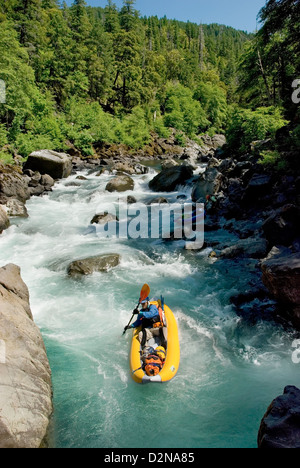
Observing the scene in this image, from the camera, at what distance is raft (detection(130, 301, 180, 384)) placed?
476 centimetres

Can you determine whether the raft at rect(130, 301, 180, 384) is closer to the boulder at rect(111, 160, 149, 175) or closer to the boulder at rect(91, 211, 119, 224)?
the boulder at rect(91, 211, 119, 224)

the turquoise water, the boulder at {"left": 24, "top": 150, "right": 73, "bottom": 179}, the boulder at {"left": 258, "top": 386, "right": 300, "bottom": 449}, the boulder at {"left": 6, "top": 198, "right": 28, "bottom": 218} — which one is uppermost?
the boulder at {"left": 24, "top": 150, "right": 73, "bottom": 179}

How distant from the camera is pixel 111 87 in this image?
1556 inches

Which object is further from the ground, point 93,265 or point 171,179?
point 171,179

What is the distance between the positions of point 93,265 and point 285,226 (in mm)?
5843

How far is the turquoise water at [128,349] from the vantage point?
14.0ft

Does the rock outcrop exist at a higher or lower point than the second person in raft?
higher

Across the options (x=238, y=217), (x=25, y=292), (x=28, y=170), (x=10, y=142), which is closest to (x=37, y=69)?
(x=10, y=142)

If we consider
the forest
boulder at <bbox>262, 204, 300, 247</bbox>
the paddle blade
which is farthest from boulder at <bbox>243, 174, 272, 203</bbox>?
the paddle blade

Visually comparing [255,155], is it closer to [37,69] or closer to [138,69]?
[37,69]

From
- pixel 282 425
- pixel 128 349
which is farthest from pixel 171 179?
pixel 282 425

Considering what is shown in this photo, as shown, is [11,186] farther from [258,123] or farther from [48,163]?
[258,123]

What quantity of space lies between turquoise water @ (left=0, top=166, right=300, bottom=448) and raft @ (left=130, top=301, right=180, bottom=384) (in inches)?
12.1

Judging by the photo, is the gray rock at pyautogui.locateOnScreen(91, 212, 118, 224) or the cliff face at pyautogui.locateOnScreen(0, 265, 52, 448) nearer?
the cliff face at pyautogui.locateOnScreen(0, 265, 52, 448)
